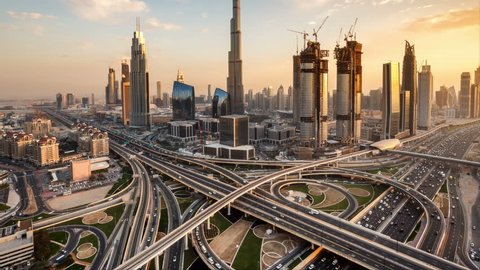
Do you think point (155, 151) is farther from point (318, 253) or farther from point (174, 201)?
point (318, 253)

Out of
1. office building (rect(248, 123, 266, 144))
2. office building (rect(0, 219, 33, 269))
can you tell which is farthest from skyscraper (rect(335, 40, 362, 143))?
office building (rect(0, 219, 33, 269))

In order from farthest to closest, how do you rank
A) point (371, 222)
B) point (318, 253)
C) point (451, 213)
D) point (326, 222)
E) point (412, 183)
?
point (412, 183)
point (451, 213)
point (371, 222)
point (326, 222)
point (318, 253)

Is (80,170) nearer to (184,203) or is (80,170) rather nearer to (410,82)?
(184,203)

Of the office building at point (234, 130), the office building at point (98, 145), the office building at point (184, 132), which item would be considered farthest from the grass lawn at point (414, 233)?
the office building at point (184, 132)

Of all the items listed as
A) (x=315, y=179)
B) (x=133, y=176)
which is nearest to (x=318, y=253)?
(x=315, y=179)

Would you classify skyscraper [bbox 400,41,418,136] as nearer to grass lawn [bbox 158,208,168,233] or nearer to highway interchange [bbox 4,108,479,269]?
highway interchange [bbox 4,108,479,269]

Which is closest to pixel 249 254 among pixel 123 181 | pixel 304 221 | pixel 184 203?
pixel 304 221
